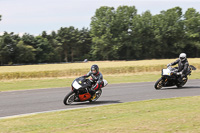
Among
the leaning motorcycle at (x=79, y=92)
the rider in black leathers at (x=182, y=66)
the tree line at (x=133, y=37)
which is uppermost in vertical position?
the tree line at (x=133, y=37)

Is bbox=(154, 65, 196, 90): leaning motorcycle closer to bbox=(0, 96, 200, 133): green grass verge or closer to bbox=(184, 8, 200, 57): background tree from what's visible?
bbox=(0, 96, 200, 133): green grass verge

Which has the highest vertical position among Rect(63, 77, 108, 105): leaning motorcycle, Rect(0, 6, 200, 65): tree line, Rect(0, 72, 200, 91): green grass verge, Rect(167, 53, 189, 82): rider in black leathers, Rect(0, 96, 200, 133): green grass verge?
Rect(0, 6, 200, 65): tree line

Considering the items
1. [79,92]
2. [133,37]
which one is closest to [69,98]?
[79,92]

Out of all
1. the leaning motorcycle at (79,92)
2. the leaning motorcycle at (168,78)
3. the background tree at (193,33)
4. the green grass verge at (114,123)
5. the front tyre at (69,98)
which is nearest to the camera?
the green grass verge at (114,123)

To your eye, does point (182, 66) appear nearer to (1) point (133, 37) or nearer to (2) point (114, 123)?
(2) point (114, 123)

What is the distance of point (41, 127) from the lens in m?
6.45

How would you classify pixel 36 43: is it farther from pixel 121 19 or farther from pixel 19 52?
pixel 121 19

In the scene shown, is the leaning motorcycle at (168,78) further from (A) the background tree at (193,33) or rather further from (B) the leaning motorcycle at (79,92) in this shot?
(A) the background tree at (193,33)

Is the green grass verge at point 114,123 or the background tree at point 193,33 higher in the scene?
the background tree at point 193,33

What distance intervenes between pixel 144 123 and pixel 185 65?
958 centimetres

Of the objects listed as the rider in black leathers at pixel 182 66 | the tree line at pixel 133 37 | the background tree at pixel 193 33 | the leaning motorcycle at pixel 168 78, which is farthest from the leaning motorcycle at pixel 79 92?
the background tree at pixel 193 33

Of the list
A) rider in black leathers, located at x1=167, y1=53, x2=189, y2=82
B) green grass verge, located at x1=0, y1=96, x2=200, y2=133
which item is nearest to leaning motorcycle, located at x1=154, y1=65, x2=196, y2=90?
rider in black leathers, located at x1=167, y1=53, x2=189, y2=82

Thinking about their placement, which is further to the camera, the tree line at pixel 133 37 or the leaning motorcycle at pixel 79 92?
the tree line at pixel 133 37

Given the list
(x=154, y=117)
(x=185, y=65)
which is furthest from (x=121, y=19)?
(x=154, y=117)
